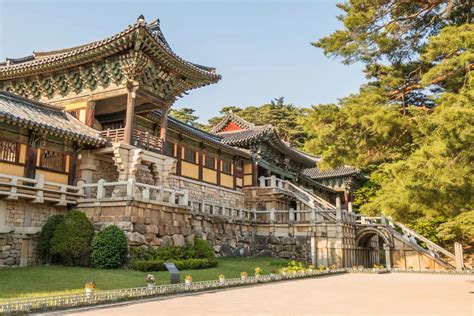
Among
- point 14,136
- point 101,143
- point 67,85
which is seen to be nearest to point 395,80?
point 101,143

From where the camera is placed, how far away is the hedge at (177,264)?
15.7 m

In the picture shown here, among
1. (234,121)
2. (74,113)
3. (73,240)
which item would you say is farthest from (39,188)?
(234,121)

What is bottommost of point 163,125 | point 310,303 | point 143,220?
point 310,303

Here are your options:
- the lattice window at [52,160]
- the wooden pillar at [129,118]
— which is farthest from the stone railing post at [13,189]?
the wooden pillar at [129,118]

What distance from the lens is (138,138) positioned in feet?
68.6

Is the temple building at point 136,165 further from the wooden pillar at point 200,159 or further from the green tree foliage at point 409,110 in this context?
the green tree foliage at point 409,110

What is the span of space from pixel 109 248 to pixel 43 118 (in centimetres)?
668

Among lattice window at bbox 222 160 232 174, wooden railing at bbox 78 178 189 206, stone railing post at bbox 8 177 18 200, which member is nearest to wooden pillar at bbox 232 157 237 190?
lattice window at bbox 222 160 232 174

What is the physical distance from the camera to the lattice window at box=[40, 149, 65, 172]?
1809 centimetres

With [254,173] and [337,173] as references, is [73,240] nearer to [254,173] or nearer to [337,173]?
[254,173]

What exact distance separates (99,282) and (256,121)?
56.8m

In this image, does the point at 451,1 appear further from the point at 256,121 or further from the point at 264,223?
the point at 256,121

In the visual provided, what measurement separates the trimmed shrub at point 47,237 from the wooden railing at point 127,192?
169 cm

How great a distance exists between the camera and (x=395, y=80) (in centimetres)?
1375
